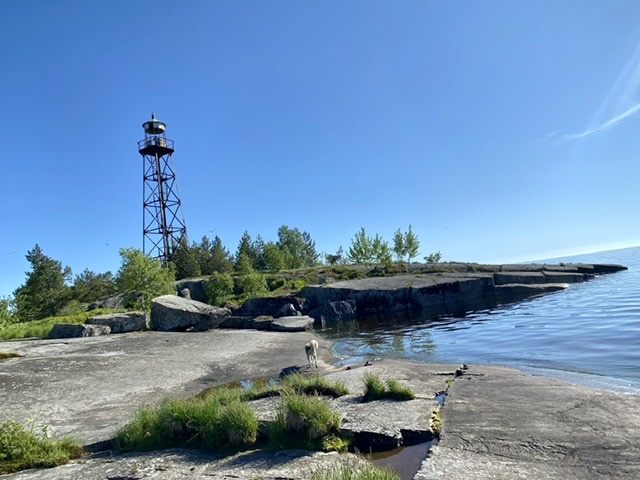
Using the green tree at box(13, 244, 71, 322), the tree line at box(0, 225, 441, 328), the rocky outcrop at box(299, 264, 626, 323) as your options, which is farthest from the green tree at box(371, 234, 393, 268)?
the green tree at box(13, 244, 71, 322)

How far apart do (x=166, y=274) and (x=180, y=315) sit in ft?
55.1

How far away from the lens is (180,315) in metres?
32.2

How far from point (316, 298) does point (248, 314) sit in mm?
8851

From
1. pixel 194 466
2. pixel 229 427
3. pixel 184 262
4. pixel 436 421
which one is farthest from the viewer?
pixel 184 262

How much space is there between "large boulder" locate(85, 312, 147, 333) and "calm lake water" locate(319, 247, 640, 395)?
599 inches

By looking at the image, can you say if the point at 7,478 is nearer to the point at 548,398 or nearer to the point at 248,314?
the point at 548,398

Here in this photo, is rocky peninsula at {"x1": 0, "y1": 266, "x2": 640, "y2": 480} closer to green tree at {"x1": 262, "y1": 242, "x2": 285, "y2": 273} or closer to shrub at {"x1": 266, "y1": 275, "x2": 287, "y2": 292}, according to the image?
shrub at {"x1": 266, "y1": 275, "x2": 287, "y2": 292}

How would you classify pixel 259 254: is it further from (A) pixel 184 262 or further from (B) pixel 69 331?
(B) pixel 69 331

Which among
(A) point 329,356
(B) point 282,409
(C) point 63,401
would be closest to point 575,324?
(A) point 329,356

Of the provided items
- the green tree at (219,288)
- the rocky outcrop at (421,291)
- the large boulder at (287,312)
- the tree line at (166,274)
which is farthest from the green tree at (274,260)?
the large boulder at (287,312)

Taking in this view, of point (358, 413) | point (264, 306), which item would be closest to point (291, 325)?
point (264, 306)

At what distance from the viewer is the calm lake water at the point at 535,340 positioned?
1344cm

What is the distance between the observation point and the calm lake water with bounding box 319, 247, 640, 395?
1344cm

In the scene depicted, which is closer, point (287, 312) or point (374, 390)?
point (374, 390)
